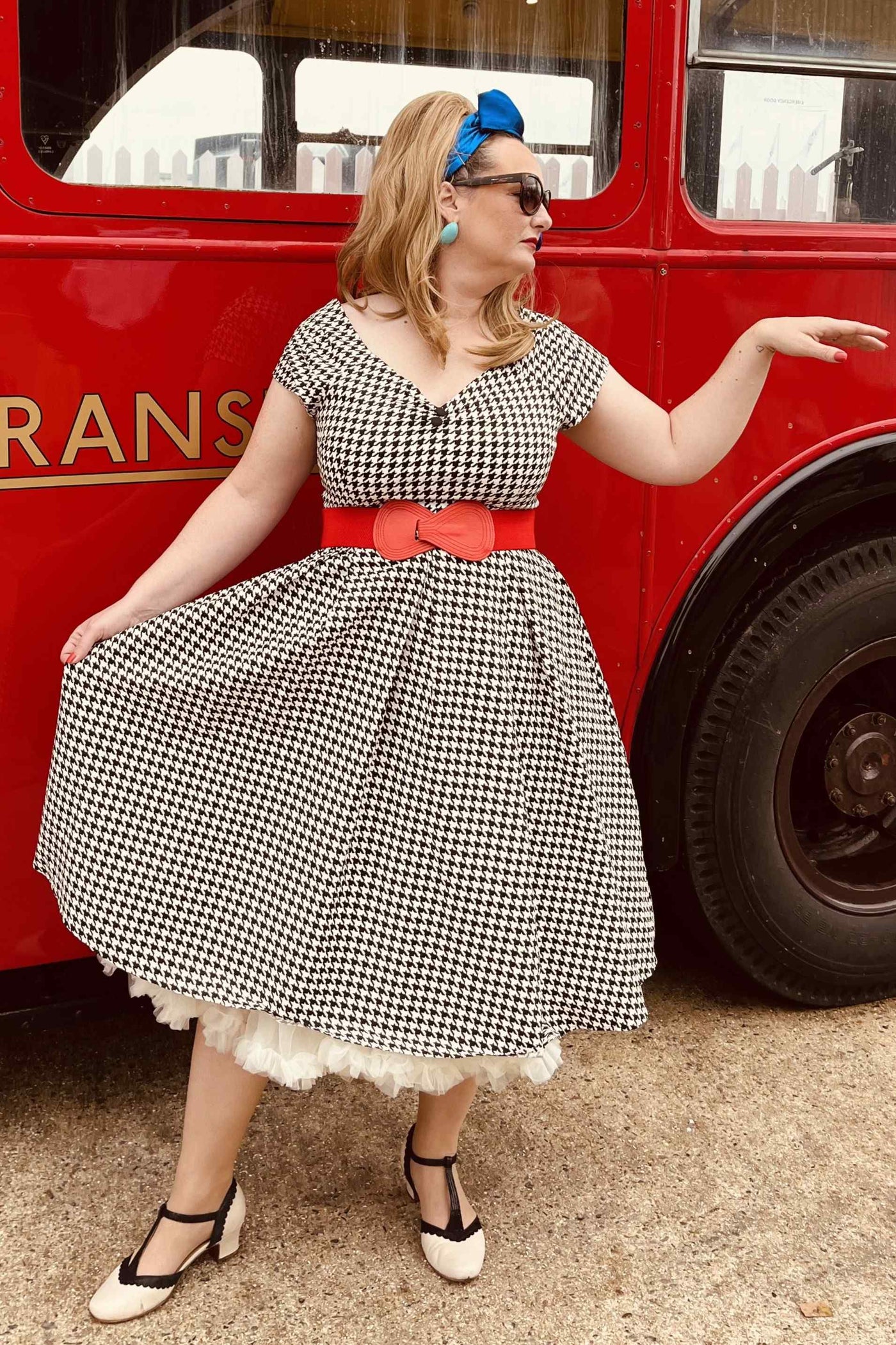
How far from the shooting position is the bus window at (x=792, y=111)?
94.5 inches

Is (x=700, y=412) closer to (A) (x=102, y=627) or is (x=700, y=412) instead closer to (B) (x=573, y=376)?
(B) (x=573, y=376)

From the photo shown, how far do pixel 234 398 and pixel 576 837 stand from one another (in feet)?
2.96

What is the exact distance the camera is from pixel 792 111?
2.48 meters

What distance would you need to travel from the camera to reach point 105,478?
215cm

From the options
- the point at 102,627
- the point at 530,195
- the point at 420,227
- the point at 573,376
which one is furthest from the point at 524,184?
the point at 102,627

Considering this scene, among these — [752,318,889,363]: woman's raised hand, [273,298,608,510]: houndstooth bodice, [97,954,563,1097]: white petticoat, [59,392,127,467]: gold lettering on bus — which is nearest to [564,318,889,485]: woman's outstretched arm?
[752,318,889,363]: woman's raised hand

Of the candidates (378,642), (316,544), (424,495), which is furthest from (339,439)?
(316,544)

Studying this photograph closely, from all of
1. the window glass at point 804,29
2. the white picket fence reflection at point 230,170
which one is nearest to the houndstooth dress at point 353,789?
the white picket fence reflection at point 230,170

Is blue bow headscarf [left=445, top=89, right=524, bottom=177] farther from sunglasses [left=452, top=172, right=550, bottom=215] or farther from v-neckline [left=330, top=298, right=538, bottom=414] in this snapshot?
v-neckline [left=330, top=298, right=538, bottom=414]

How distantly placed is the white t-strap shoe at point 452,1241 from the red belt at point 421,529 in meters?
0.98

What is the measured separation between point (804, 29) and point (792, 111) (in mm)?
142

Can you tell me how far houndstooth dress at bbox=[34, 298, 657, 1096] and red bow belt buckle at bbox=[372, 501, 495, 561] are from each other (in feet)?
0.06

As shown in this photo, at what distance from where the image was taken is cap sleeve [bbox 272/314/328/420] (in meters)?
1.94

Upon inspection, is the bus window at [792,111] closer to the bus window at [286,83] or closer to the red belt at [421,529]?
the bus window at [286,83]
